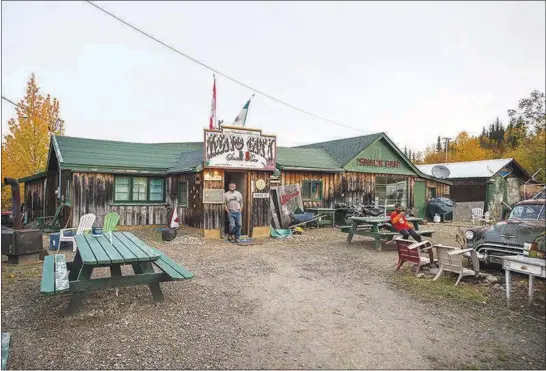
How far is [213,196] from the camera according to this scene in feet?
40.6

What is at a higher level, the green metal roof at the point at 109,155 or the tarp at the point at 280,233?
the green metal roof at the point at 109,155

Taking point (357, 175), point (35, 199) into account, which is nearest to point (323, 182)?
point (357, 175)

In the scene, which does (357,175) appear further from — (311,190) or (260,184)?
(260,184)

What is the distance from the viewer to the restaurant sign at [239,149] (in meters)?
12.1

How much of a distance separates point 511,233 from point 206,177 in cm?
891

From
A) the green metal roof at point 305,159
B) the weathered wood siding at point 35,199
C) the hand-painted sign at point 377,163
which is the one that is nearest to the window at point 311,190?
the green metal roof at point 305,159

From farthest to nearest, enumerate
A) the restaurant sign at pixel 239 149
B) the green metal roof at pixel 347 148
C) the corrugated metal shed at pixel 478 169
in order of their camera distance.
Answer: the corrugated metal shed at pixel 478 169, the green metal roof at pixel 347 148, the restaurant sign at pixel 239 149

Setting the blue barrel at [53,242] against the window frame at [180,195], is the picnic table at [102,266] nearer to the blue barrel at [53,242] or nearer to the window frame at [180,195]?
the blue barrel at [53,242]

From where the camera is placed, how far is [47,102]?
67.8ft

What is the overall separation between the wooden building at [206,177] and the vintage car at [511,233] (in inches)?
292

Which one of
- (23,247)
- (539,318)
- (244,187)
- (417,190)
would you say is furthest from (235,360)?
(417,190)

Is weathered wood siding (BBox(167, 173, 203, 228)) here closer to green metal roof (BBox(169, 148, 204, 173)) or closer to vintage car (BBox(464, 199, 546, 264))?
green metal roof (BBox(169, 148, 204, 173))

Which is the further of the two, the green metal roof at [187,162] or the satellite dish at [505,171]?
the satellite dish at [505,171]

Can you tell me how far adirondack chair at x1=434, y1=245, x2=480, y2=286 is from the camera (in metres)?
6.69
